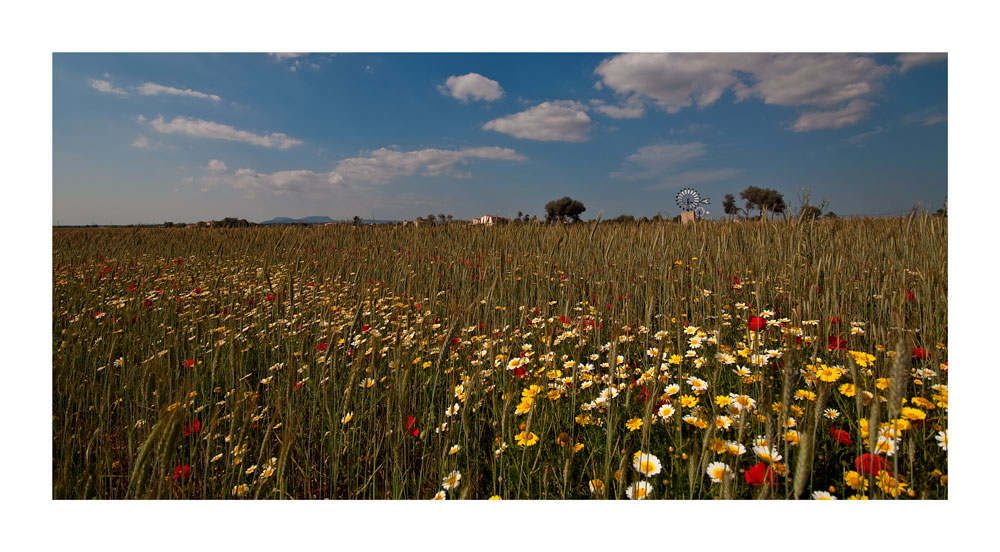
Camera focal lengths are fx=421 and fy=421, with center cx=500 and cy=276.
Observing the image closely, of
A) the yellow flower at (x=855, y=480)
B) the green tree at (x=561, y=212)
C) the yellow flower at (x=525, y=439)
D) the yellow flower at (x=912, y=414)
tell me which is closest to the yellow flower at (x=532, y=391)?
the yellow flower at (x=525, y=439)

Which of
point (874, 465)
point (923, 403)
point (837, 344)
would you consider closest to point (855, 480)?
point (874, 465)

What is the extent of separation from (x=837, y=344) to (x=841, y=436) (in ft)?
1.98

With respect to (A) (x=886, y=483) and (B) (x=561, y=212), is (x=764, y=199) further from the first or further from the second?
(A) (x=886, y=483)

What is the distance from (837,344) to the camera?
5.43ft

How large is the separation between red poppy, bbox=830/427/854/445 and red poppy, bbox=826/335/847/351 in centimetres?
51

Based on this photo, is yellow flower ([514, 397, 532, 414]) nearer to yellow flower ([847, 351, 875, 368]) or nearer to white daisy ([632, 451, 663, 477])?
white daisy ([632, 451, 663, 477])

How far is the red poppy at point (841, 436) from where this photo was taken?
1.20 meters

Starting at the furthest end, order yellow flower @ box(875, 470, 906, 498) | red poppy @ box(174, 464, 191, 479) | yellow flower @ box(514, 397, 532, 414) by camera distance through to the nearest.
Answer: yellow flower @ box(514, 397, 532, 414) → red poppy @ box(174, 464, 191, 479) → yellow flower @ box(875, 470, 906, 498)

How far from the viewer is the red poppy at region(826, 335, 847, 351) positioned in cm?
167

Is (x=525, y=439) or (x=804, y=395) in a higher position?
(x=804, y=395)

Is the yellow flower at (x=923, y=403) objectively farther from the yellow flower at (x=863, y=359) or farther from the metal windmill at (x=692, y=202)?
the metal windmill at (x=692, y=202)

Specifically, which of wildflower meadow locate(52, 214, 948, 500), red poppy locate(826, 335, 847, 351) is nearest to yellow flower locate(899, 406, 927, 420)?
wildflower meadow locate(52, 214, 948, 500)

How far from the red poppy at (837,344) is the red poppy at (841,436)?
51cm
